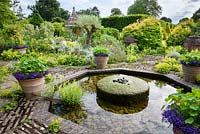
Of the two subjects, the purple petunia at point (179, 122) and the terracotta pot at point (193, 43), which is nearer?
the purple petunia at point (179, 122)

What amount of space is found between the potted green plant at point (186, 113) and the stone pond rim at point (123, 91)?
2.05 metres

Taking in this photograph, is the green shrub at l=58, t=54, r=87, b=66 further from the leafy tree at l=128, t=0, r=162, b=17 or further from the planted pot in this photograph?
the leafy tree at l=128, t=0, r=162, b=17

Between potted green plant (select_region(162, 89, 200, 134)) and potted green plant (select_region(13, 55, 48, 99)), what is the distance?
9.45ft

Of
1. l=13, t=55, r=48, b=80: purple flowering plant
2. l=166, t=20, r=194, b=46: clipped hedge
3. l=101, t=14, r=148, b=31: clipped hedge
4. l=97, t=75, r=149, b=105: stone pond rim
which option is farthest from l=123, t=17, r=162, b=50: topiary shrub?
l=13, t=55, r=48, b=80: purple flowering plant

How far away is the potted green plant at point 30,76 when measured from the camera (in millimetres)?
4164

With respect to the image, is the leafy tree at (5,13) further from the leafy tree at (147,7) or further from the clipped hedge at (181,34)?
the leafy tree at (147,7)

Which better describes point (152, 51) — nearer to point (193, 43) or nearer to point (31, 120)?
point (193, 43)

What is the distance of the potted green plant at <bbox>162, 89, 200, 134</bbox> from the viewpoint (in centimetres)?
213

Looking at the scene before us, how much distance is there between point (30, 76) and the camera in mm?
4172

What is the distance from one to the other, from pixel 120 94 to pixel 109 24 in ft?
50.5

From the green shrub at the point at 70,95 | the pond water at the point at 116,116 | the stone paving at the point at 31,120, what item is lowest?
the pond water at the point at 116,116

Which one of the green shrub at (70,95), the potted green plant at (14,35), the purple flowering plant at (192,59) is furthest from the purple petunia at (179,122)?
the potted green plant at (14,35)

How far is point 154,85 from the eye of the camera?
19.3ft

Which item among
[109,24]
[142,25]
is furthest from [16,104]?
[109,24]
